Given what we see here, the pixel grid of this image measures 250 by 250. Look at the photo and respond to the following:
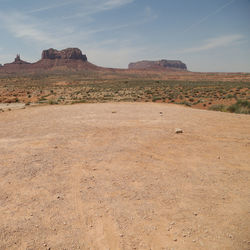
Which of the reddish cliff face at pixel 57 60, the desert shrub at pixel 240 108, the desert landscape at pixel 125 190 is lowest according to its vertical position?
the desert landscape at pixel 125 190

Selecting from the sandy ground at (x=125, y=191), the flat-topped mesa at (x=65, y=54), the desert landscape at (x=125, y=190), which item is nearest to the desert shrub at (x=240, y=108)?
the desert landscape at (x=125, y=190)

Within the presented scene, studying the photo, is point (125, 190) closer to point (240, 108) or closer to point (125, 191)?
point (125, 191)

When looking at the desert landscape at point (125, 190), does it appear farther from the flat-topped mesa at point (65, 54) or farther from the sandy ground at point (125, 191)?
the flat-topped mesa at point (65, 54)

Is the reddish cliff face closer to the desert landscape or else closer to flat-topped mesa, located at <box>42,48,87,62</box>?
flat-topped mesa, located at <box>42,48,87,62</box>

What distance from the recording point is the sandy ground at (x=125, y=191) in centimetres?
299

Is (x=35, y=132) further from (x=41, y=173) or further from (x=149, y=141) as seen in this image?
(x=149, y=141)

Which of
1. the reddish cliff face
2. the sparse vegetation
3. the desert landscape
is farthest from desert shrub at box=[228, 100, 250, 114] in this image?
the reddish cliff face

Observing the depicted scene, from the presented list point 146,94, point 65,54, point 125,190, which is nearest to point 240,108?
point 125,190

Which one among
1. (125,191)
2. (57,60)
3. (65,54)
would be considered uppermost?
(65,54)

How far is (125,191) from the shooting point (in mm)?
4105

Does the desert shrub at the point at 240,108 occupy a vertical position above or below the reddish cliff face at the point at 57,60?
below

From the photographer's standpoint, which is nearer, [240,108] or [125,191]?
[125,191]

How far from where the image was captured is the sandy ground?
9.82ft

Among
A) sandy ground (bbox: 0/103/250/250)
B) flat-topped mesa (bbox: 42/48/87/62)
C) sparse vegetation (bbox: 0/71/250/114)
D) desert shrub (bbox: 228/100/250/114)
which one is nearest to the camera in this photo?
sandy ground (bbox: 0/103/250/250)
